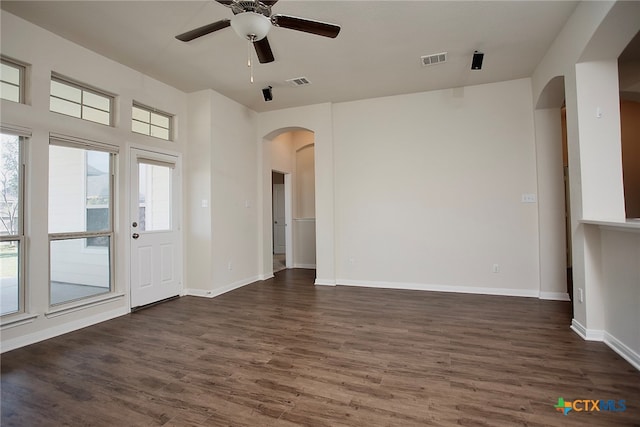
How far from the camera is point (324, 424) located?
175cm

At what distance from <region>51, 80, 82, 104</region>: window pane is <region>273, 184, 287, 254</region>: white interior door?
5949mm

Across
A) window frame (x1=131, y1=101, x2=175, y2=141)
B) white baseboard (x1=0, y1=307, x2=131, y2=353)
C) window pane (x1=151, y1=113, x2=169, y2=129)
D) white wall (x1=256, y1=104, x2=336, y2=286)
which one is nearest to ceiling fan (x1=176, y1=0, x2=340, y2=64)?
window frame (x1=131, y1=101, x2=175, y2=141)

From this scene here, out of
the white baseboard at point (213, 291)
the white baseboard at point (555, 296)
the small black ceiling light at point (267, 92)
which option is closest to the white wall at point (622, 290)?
the white baseboard at point (555, 296)

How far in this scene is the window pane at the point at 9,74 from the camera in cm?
282

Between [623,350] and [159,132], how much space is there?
570 centimetres

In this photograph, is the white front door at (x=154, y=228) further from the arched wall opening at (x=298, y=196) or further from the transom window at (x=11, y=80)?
the arched wall opening at (x=298, y=196)

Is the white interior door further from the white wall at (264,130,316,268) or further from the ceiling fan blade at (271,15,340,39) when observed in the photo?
the ceiling fan blade at (271,15,340,39)

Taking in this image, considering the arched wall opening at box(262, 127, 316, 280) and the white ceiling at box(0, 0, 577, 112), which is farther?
the arched wall opening at box(262, 127, 316, 280)

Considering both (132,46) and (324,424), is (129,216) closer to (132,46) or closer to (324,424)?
(132,46)

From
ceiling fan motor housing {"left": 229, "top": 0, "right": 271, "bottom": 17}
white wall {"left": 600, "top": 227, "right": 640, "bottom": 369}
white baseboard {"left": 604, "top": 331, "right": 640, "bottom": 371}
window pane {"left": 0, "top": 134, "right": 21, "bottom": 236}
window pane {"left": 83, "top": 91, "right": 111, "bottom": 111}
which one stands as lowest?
white baseboard {"left": 604, "top": 331, "right": 640, "bottom": 371}

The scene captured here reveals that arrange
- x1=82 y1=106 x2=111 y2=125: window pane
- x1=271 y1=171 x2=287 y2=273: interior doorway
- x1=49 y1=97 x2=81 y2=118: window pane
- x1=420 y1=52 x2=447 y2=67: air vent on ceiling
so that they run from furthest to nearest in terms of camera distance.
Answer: x1=271 y1=171 x2=287 y2=273: interior doorway → x1=420 y1=52 x2=447 y2=67: air vent on ceiling → x1=82 y1=106 x2=111 y2=125: window pane → x1=49 y1=97 x2=81 y2=118: window pane

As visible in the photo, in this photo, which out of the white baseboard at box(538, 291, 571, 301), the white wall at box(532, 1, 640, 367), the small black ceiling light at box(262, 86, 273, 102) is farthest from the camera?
the small black ceiling light at box(262, 86, 273, 102)

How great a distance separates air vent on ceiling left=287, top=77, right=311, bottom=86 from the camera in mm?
4304

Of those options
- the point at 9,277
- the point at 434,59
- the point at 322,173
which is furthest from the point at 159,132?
the point at 434,59
